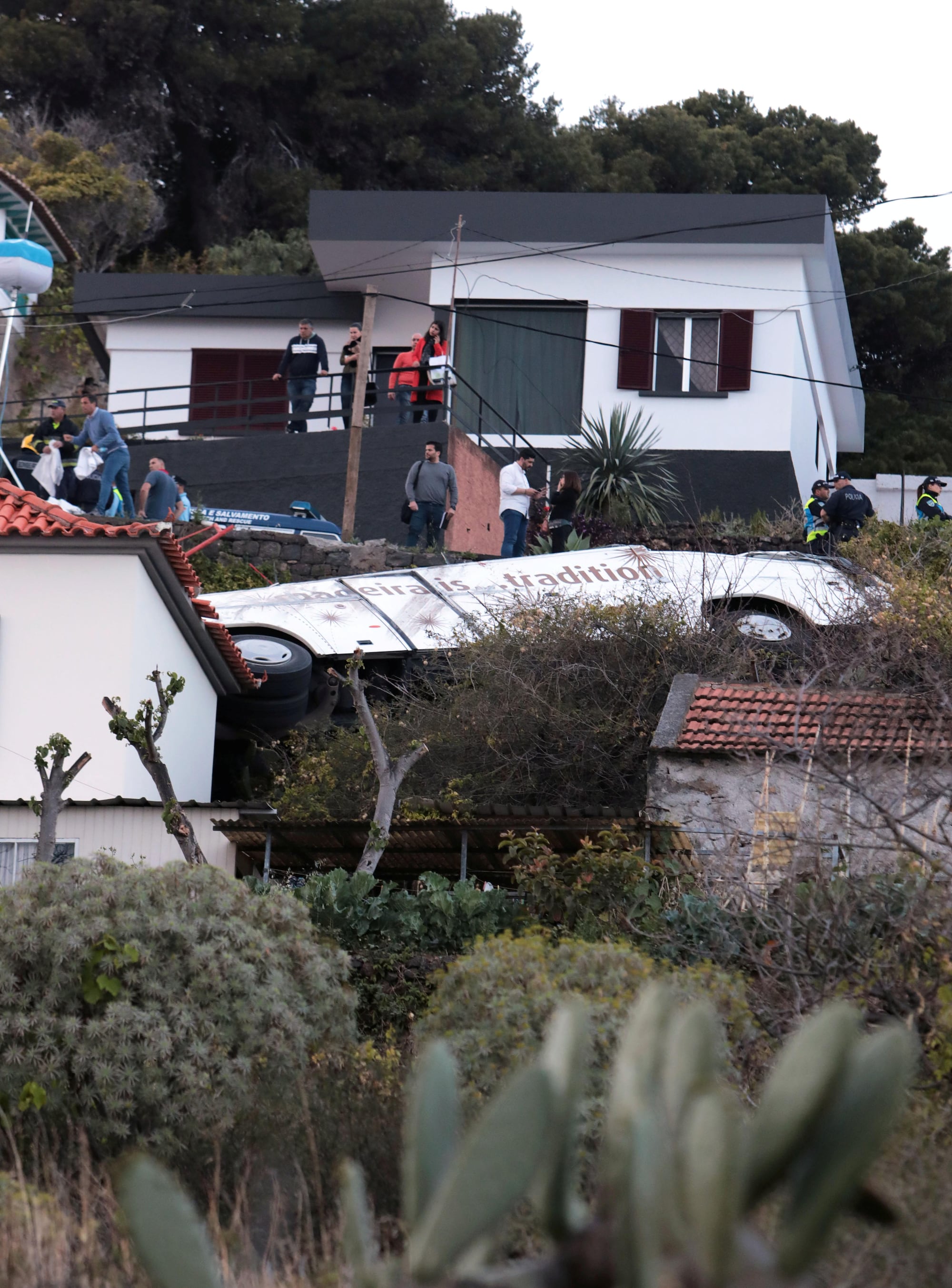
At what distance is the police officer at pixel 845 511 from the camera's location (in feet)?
70.9

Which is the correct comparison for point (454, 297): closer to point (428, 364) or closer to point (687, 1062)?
point (428, 364)

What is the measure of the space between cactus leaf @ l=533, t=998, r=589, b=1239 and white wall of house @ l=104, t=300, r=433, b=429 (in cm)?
2792

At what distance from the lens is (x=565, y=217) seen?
28562 mm

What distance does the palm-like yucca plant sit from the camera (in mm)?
26609

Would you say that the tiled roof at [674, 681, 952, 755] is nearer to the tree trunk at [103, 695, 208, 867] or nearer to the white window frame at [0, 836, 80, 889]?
the tree trunk at [103, 695, 208, 867]

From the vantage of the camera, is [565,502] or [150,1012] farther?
[565,502]

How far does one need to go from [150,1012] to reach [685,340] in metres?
22.4

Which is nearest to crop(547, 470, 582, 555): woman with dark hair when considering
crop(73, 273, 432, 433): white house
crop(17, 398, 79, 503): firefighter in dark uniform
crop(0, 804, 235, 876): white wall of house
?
crop(17, 398, 79, 503): firefighter in dark uniform

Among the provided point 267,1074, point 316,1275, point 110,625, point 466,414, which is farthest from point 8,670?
point 466,414

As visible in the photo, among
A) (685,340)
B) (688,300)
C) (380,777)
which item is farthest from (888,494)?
(380,777)

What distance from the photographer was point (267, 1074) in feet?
27.5

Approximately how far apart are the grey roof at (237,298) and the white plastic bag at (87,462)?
940 centimetres

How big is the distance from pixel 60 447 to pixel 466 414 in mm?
9192

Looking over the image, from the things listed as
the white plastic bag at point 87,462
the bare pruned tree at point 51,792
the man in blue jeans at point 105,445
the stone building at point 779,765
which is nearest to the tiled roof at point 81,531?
the bare pruned tree at point 51,792
